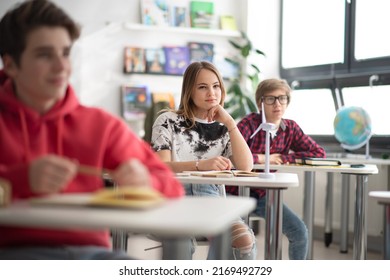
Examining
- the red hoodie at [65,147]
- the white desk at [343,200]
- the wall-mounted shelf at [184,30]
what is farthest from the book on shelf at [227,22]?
the red hoodie at [65,147]

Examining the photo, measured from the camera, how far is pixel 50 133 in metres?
1.34

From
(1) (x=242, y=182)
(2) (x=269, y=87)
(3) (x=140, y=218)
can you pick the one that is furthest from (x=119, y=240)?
(3) (x=140, y=218)

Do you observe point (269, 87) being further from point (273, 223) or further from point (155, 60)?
point (155, 60)

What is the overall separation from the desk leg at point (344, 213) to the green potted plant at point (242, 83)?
1170 millimetres

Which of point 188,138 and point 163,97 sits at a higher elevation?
point 163,97

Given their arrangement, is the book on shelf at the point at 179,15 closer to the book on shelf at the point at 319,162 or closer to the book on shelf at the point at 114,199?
the book on shelf at the point at 319,162

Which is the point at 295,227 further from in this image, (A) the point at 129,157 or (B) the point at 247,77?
(B) the point at 247,77

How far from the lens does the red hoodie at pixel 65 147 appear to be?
4.07ft

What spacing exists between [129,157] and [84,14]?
397 cm

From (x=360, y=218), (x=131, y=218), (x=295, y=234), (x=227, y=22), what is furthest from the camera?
(x=227, y=22)

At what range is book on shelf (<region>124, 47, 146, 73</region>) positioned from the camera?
5.20 meters

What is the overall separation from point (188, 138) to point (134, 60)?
2.67 metres
